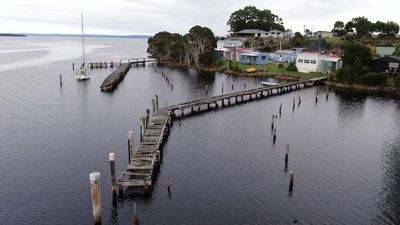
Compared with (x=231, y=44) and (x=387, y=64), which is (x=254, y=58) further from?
(x=387, y=64)

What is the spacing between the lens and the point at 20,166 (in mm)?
38094

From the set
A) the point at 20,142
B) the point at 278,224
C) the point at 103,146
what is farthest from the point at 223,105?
the point at 278,224

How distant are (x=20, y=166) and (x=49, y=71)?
277 feet

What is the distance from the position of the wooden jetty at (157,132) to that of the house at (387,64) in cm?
2215

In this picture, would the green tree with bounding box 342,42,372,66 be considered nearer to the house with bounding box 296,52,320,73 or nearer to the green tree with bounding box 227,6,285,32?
the house with bounding box 296,52,320,73

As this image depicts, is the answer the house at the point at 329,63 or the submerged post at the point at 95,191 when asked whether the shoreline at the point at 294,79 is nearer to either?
the house at the point at 329,63

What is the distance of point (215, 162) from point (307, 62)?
75439 millimetres

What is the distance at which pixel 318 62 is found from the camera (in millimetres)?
106125

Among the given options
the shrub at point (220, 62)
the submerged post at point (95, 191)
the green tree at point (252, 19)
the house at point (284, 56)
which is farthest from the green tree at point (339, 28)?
the submerged post at point (95, 191)

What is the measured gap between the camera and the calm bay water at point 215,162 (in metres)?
30.2

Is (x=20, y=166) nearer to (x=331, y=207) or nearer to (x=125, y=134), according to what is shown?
(x=125, y=134)

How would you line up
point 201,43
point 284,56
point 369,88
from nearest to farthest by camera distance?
point 369,88 → point 201,43 → point 284,56

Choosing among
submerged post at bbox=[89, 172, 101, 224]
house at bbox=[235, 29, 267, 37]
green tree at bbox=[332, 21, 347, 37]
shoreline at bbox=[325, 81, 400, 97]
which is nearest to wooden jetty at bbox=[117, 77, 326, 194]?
submerged post at bbox=[89, 172, 101, 224]

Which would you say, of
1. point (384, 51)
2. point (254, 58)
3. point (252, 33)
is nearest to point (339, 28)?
point (252, 33)
